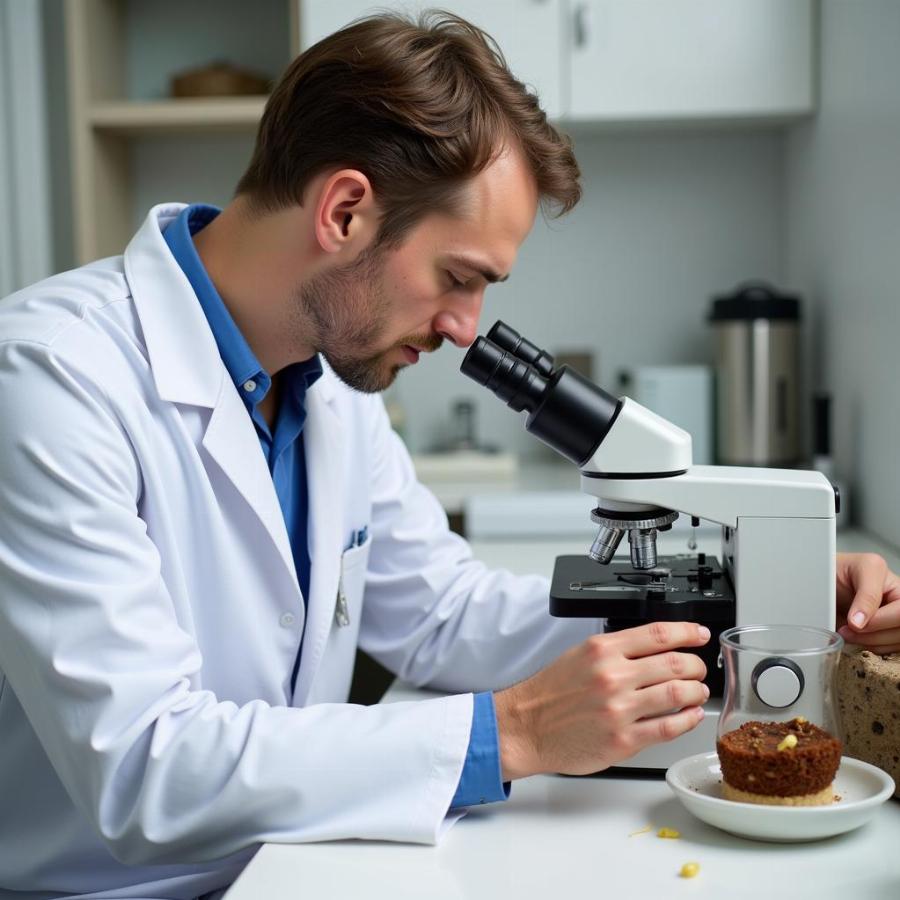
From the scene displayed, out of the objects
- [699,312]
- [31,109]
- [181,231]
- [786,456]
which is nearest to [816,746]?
[181,231]

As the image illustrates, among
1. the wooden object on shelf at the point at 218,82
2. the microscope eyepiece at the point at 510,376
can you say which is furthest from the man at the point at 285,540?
the wooden object on shelf at the point at 218,82

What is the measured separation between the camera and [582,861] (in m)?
0.85

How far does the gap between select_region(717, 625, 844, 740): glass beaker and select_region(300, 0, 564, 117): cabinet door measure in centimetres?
176

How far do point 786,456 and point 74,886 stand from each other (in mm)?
1789

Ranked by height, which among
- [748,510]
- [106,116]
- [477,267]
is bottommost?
[748,510]

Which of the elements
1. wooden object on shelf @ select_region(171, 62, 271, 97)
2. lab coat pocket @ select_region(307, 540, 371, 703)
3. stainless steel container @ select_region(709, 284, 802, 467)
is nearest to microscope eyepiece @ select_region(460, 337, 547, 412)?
lab coat pocket @ select_region(307, 540, 371, 703)

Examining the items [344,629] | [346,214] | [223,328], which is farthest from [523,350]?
[344,629]

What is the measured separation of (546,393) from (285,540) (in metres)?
0.35

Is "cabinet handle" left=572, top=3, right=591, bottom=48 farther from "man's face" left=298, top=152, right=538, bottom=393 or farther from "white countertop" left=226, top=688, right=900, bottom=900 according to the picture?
"white countertop" left=226, top=688, right=900, bottom=900

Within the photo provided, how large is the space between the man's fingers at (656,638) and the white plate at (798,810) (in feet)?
0.34

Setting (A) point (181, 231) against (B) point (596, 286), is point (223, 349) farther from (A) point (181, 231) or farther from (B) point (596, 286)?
(B) point (596, 286)

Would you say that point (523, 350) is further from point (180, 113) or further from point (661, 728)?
point (180, 113)

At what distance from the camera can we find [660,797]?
3.19 feet

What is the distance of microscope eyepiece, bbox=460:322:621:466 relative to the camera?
1016 mm
